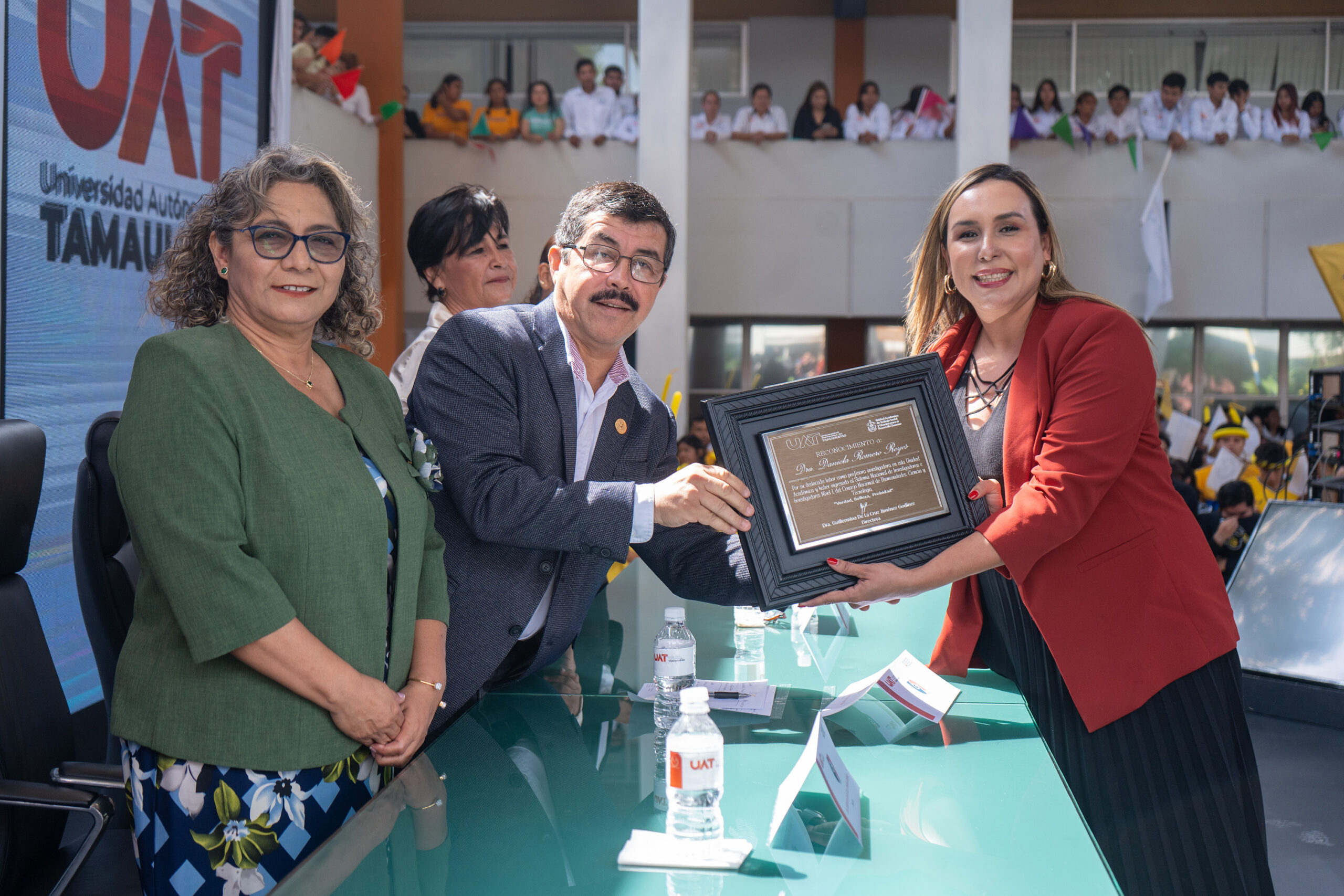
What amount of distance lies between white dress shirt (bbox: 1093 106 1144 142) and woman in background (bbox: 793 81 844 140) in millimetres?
2654

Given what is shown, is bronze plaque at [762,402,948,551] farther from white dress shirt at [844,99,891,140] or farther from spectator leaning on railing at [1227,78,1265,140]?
spectator leaning on railing at [1227,78,1265,140]

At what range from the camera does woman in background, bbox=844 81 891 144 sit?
10.5 meters


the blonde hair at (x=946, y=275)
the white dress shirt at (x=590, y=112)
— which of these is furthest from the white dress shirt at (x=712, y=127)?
the blonde hair at (x=946, y=275)

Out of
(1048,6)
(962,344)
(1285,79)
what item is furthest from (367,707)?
(1285,79)

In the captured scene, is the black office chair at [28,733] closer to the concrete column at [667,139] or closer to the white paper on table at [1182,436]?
the concrete column at [667,139]

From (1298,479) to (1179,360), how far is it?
9.66 feet

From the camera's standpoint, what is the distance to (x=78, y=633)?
3648 millimetres

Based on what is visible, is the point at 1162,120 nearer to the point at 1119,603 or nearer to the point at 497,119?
the point at 497,119

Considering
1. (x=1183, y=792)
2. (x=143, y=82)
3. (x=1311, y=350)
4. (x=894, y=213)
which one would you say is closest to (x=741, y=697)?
(x=1183, y=792)

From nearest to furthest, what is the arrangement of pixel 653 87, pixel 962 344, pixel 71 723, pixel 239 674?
pixel 239 674 < pixel 71 723 < pixel 962 344 < pixel 653 87

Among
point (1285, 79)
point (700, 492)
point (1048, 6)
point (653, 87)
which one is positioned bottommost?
point (700, 492)

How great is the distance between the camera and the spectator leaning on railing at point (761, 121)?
34.7ft

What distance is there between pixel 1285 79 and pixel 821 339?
21.8 ft

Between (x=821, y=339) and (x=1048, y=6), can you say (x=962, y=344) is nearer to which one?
(x=821, y=339)
